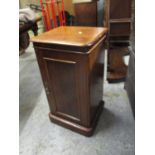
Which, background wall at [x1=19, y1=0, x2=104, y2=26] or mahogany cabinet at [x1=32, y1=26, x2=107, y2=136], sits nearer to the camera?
mahogany cabinet at [x1=32, y1=26, x2=107, y2=136]

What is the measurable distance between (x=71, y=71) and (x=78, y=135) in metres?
0.71

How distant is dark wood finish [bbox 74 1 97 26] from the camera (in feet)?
11.2

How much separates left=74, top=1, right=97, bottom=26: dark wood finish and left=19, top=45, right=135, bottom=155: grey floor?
2.32 meters

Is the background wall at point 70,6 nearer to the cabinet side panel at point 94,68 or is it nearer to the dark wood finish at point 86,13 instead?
the dark wood finish at point 86,13

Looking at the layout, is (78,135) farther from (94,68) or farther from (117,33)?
(117,33)

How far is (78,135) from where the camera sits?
4.46 feet

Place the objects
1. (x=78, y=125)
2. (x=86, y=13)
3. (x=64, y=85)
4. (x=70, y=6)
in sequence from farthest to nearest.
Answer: (x=70, y=6) → (x=86, y=13) → (x=78, y=125) → (x=64, y=85)

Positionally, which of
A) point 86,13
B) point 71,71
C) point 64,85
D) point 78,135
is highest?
point 86,13

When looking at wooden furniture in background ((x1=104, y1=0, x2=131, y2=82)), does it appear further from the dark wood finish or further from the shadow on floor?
the dark wood finish

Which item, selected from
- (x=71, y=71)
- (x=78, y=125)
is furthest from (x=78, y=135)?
(x=71, y=71)

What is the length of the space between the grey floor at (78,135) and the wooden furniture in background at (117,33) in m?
0.34

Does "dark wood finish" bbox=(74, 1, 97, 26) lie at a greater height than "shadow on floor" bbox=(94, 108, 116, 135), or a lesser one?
greater

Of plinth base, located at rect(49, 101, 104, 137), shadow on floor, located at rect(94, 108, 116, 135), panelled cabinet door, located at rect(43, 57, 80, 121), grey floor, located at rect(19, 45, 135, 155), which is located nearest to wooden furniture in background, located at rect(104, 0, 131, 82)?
grey floor, located at rect(19, 45, 135, 155)
